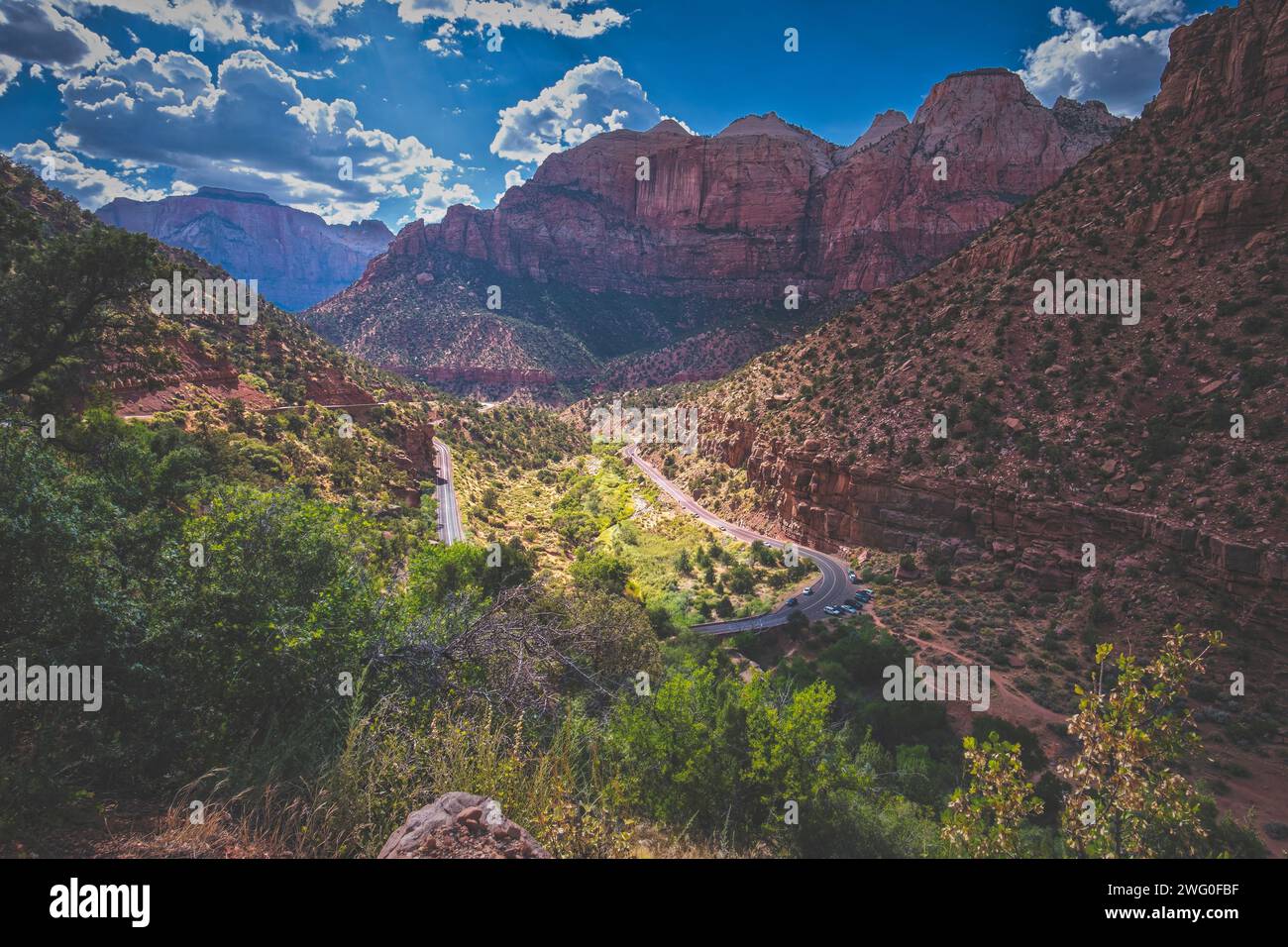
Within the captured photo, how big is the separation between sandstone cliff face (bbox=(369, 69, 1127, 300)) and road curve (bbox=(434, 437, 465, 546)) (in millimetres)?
95626

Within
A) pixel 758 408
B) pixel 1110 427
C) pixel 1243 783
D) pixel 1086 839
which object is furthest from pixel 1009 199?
pixel 1086 839

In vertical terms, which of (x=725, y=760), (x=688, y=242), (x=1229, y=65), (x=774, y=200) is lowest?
(x=725, y=760)

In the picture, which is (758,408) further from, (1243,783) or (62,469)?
(62,469)

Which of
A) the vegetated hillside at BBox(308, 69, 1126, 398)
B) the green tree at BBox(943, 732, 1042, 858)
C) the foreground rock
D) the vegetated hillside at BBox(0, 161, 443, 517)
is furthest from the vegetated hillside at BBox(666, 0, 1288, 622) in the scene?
the vegetated hillside at BBox(308, 69, 1126, 398)

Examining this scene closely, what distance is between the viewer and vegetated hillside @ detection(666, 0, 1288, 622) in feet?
74.3

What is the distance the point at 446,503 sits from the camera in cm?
4369

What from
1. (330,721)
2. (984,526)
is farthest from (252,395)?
(984,526)

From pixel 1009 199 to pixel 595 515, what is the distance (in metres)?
110

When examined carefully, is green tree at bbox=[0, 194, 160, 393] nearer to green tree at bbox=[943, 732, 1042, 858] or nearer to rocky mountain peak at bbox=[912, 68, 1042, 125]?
green tree at bbox=[943, 732, 1042, 858]

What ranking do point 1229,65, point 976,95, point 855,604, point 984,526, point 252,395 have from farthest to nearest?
point 976,95 → point 1229,65 → point 252,395 → point 984,526 → point 855,604

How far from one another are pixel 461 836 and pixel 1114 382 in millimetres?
36768

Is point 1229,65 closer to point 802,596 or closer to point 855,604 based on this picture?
point 855,604

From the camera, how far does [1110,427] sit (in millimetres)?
26719

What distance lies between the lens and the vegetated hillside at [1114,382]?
22641 mm
